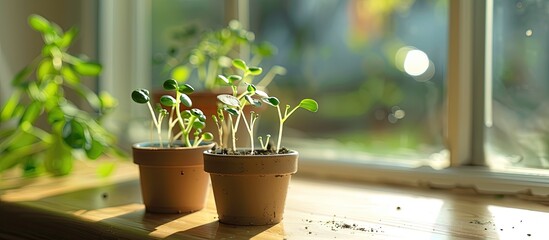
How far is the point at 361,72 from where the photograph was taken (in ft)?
4.80

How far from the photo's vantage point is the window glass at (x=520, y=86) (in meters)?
1.16

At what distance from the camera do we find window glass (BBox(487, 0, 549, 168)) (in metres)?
1.16

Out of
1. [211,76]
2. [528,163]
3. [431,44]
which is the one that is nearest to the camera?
[528,163]

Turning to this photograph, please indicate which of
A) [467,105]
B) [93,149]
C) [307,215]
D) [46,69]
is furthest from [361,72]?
[46,69]

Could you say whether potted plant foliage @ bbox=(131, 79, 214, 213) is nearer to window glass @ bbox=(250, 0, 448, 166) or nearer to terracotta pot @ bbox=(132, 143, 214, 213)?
terracotta pot @ bbox=(132, 143, 214, 213)

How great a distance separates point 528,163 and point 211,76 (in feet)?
2.40

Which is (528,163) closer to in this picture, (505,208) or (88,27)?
(505,208)

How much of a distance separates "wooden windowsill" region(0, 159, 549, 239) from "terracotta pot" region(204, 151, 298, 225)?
2 cm

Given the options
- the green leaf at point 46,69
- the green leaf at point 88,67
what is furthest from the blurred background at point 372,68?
the green leaf at point 46,69

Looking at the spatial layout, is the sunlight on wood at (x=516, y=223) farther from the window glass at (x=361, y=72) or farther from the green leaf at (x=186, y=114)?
the green leaf at (x=186, y=114)

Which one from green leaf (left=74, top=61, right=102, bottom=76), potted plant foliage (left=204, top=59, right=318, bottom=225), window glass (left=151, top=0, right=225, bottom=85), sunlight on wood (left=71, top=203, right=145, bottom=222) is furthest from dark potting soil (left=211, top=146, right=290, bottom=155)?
window glass (left=151, top=0, right=225, bottom=85)

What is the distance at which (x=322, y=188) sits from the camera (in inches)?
50.5

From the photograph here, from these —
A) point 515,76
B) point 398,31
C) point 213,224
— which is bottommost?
point 213,224

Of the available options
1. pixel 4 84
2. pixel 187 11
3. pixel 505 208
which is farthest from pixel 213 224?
pixel 4 84
